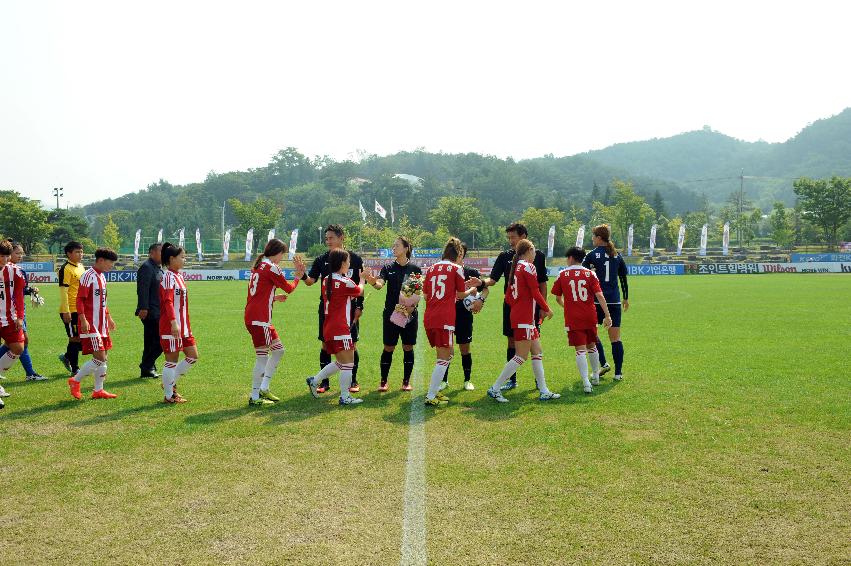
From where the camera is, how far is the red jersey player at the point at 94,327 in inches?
327

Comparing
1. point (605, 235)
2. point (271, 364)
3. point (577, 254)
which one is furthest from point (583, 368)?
point (271, 364)

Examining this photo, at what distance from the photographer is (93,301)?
847 cm

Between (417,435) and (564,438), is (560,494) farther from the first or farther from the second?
(417,435)

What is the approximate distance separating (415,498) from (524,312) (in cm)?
363

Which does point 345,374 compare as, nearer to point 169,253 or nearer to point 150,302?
point 169,253

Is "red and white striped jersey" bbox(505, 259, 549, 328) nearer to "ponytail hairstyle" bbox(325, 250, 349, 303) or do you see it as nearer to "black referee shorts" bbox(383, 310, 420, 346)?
"black referee shorts" bbox(383, 310, 420, 346)

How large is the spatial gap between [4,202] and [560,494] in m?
81.4

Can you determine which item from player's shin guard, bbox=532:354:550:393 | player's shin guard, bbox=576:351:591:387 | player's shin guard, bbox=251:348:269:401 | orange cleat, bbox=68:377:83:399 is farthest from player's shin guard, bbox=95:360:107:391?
player's shin guard, bbox=576:351:591:387

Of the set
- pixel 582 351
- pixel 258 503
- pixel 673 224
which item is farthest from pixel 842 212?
pixel 258 503

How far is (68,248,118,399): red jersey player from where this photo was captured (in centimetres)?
831

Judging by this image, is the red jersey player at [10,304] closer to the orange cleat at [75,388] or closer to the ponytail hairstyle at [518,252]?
the orange cleat at [75,388]

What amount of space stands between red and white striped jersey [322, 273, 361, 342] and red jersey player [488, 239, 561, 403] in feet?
6.46

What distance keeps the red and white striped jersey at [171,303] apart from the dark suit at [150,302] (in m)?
1.75

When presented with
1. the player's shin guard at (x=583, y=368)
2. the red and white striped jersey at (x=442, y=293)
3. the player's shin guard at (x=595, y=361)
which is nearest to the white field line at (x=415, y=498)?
the red and white striped jersey at (x=442, y=293)
